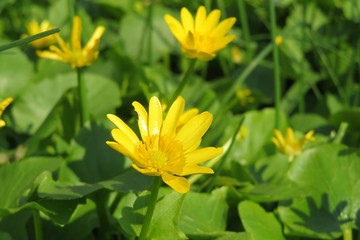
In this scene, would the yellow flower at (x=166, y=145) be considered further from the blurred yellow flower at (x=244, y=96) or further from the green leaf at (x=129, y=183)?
the blurred yellow flower at (x=244, y=96)

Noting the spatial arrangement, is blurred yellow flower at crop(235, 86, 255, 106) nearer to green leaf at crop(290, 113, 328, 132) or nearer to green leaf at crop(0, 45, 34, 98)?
green leaf at crop(290, 113, 328, 132)

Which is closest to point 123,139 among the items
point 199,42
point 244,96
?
point 199,42

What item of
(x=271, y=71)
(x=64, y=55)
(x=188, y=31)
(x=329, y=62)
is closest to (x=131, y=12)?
(x=271, y=71)

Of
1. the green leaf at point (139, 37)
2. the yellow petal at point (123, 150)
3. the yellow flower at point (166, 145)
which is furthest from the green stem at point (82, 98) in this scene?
the green leaf at point (139, 37)

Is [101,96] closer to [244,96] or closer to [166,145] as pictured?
[244,96]

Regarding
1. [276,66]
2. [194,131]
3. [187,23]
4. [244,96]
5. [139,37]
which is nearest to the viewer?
[194,131]

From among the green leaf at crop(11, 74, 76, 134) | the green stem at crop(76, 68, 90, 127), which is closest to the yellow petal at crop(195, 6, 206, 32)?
the green stem at crop(76, 68, 90, 127)
